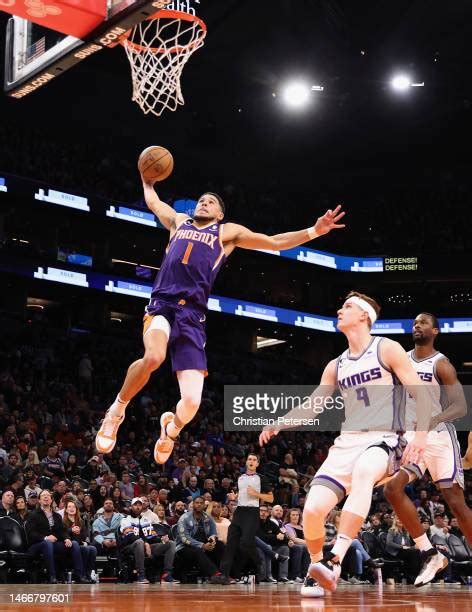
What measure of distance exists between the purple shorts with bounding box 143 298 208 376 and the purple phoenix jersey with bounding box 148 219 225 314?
66 mm

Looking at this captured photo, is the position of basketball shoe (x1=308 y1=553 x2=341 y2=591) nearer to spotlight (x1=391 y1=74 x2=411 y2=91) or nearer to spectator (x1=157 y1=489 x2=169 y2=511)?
spectator (x1=157 y1=489 x2=169 y2=511)

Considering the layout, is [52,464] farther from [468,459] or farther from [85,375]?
[468,459]

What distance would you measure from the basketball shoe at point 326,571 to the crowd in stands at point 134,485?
6.45 metres

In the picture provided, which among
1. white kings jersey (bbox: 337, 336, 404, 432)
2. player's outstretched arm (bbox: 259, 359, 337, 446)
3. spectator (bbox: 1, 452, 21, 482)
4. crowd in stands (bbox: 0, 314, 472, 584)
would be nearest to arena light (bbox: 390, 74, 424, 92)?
crowd in stands (bbox: 0, 314, 472, 584)

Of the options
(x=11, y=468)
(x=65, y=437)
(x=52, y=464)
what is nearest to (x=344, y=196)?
(x=65, y=437)

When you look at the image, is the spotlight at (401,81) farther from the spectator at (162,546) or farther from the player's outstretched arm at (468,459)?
the player's outstretched arm at (468,459)

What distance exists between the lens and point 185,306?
294 inches

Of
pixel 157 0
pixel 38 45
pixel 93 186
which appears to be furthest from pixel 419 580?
pixel 93 186

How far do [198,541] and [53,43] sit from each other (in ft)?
25.4

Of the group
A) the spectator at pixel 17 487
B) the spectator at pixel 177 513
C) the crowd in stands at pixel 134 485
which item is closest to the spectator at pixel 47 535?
the crowd in stands at pixel 134 485

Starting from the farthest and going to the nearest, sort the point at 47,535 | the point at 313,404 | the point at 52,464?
the point at 52,464, the point at 47,535, the point at 313,404

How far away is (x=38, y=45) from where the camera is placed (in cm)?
813

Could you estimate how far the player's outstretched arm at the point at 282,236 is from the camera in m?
7.57

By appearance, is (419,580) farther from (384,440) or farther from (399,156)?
(399,156)
